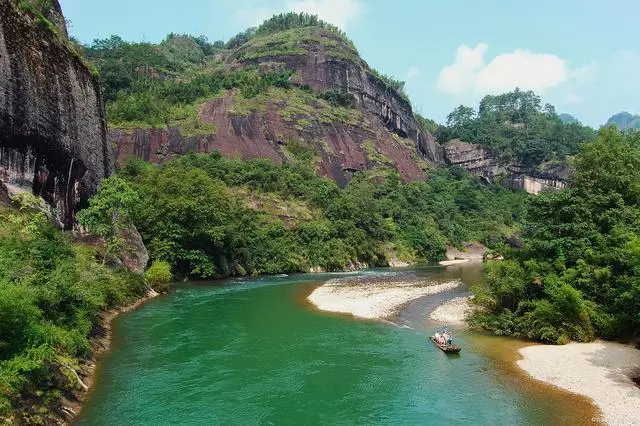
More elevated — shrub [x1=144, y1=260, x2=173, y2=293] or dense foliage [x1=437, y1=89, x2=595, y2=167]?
dense foliage [x1=437, y1=89, x2=595, y2=167]

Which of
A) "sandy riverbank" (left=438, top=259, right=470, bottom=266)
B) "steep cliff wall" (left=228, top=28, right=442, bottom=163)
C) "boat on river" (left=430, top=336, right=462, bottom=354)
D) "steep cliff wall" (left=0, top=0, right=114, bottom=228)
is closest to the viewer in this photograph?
"boat on river" (left=430, top=336, right=462, bottom=354)

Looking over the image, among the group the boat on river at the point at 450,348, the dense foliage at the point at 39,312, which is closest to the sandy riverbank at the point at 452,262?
the boat on river at the point at 450,348

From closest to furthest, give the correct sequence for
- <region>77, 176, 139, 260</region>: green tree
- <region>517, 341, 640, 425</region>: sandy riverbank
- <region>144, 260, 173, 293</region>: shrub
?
1. <region>517, 341, 640, 425</region>: sandy riverbank
2. <region>77, 176, 139, 260</region>: green tree
3. <region>144, 260, 173, 293</region>: shrub

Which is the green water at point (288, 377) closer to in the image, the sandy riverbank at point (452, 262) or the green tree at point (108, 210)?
the green tree at point (108, 210)

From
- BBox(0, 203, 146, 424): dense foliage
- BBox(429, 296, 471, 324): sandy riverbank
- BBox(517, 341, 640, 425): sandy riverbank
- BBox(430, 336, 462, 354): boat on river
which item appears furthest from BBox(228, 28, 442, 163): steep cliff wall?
BBox(517, 341, 640, 425): sandy riverbank

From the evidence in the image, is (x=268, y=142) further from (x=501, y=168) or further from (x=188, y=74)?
(x=501, y=168)

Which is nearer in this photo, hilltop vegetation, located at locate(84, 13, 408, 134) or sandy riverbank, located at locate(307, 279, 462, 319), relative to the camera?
sandy riverbank, located at locate(307, 279, 462, 319)

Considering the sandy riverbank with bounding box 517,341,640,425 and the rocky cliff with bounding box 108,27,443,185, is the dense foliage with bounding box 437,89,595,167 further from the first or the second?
the sandy riverbank with bounding box 517,341,640,425
